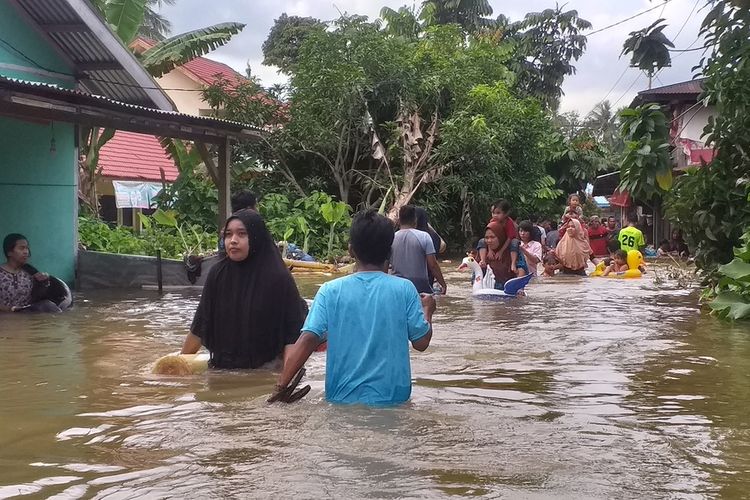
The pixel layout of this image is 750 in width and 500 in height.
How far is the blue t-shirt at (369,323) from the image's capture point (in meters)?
5.14

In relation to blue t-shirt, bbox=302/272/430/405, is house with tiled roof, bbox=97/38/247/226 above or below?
above

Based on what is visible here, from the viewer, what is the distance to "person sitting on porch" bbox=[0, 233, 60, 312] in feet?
38.1

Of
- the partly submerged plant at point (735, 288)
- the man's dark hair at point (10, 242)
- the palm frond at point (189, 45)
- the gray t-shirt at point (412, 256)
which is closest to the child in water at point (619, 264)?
the partly submerged plant at point (735, 288)

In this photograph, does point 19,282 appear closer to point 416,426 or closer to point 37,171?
point 37,171

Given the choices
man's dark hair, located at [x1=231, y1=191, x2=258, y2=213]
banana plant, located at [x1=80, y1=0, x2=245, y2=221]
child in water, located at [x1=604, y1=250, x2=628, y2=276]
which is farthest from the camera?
child in water, located at [x1=604, y1=250, x2=628, y2=276]

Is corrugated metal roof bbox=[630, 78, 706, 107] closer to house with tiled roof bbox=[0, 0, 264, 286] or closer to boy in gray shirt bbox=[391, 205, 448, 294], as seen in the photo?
house with tiled roof bbox=[0, 0, 264, 286]

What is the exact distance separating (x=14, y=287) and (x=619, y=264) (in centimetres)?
1274

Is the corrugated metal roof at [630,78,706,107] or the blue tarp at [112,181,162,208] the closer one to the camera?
the corrugated metal roof at [630,78,706,107]

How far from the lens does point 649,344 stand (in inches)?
378

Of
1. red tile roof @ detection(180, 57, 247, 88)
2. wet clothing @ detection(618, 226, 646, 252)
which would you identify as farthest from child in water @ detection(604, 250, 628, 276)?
red tile roof @ detection(180, 57, 247, 88)

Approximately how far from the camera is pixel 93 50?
16.2 m

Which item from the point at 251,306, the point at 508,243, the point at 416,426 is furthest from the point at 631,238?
the point at 416,426

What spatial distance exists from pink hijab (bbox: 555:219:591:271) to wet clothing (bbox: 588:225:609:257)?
305 centimetres

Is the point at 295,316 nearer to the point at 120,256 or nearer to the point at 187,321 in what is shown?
the point at 187,321
